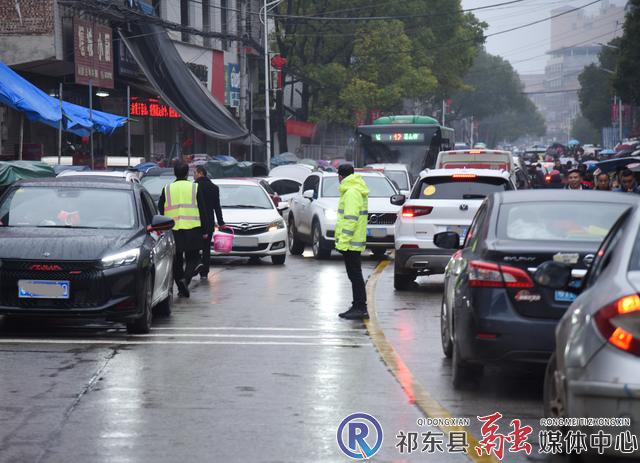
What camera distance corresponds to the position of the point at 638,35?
6084 cm

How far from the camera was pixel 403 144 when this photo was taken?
44.4 meters

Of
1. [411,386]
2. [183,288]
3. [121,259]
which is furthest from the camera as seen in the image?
[183,288]

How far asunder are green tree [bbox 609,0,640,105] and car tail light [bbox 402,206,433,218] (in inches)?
1743

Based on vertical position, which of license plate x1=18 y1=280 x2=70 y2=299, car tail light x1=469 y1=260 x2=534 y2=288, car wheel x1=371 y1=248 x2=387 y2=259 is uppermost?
car tail light x1=469 y1=260 x2=534 y2=288

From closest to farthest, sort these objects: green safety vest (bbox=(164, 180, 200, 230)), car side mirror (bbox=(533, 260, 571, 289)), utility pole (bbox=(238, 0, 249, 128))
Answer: car side mirror (bbox=(533, 260, 571, 289)) → green safety vest (bbox=(164, 180, 200, 230)) → utility pole (bbox=(238, 0, 249, 128))

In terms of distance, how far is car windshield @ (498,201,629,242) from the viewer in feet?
32.2

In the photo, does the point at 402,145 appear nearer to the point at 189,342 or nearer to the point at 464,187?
the point at 464,187

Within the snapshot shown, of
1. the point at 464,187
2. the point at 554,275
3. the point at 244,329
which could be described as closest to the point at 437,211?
the point at 464,187

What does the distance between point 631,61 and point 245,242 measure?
42.8 m

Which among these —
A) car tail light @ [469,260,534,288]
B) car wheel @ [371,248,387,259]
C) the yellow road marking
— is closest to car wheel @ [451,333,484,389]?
the yellow road marking

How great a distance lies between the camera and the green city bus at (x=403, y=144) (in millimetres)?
44125

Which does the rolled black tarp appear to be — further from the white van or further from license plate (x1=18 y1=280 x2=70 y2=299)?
license plate (x1=18 y1=280 x2=70 y2=299)

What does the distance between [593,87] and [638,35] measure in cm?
8452

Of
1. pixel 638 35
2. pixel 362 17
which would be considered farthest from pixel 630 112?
pixel 638 35
